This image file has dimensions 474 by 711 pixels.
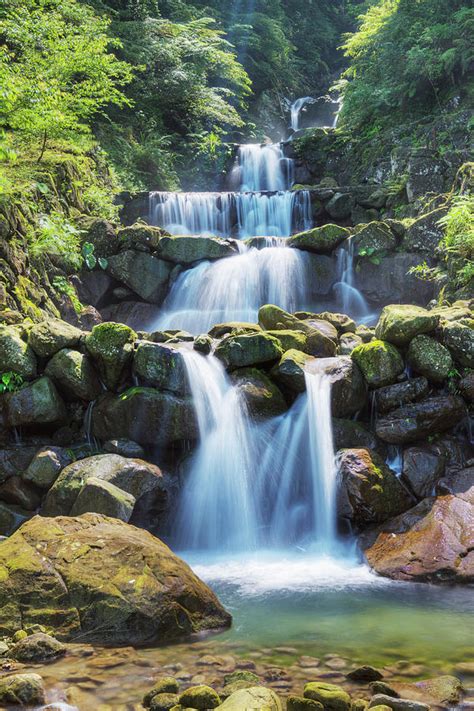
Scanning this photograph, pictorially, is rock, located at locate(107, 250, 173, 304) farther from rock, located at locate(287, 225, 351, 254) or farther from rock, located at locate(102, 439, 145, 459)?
rock, located at locate(102, 439, 145, 459)

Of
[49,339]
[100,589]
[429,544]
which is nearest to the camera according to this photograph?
[100,589]

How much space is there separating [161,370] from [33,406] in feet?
6.25

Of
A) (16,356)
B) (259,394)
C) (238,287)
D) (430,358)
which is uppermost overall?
(238,287)

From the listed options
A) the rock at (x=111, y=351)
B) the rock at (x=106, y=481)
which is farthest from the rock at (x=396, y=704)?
the rock at (x=111, y=351)

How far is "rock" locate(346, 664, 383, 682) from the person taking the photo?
378 centimetres

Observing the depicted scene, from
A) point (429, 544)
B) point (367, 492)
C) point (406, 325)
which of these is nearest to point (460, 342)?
point (406, 325)

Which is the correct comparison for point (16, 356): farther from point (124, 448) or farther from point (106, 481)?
point (106, 481)

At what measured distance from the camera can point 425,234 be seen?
1366 centimetres

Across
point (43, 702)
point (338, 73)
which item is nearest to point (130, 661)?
point (43, 702)

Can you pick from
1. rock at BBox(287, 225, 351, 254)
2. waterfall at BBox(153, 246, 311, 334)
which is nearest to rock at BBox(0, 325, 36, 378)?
waterfall at BBox(153, 246, 311, 334)

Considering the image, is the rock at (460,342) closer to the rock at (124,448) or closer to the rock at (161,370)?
the rock at (161,370)

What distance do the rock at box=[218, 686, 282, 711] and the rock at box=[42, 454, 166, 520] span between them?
367 cm

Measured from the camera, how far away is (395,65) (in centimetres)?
2159

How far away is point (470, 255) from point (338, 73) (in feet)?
102
